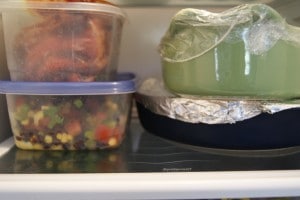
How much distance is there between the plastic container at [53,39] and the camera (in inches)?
28.6

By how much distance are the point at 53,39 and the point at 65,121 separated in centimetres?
16

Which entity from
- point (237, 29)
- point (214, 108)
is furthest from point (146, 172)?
point (237, 29)

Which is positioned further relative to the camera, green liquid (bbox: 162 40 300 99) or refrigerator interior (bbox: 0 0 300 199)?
green liquid (bbox: 162 40 300 99)

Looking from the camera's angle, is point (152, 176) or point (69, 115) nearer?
point (152, 176)

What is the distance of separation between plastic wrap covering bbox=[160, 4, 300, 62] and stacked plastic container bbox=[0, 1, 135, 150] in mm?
152

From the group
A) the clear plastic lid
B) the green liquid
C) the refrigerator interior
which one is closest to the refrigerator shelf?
the refrigerator interior

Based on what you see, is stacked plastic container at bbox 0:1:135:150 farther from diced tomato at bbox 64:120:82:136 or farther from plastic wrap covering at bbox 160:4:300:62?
plastic wrap covering at bbox 160:4:300:62

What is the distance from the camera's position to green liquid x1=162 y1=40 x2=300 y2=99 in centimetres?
69

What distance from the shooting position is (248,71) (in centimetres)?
69

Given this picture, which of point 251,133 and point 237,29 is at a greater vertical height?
point 237,29

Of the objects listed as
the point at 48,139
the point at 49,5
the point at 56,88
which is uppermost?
the point at 49,5

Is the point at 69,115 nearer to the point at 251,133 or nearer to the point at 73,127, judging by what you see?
the point at 73,127

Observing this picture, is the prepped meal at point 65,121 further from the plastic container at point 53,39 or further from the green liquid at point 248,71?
the green liquid at point 248,71

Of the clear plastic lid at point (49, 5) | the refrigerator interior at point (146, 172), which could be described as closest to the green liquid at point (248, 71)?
the refrigerator interior at point (146, 172)
